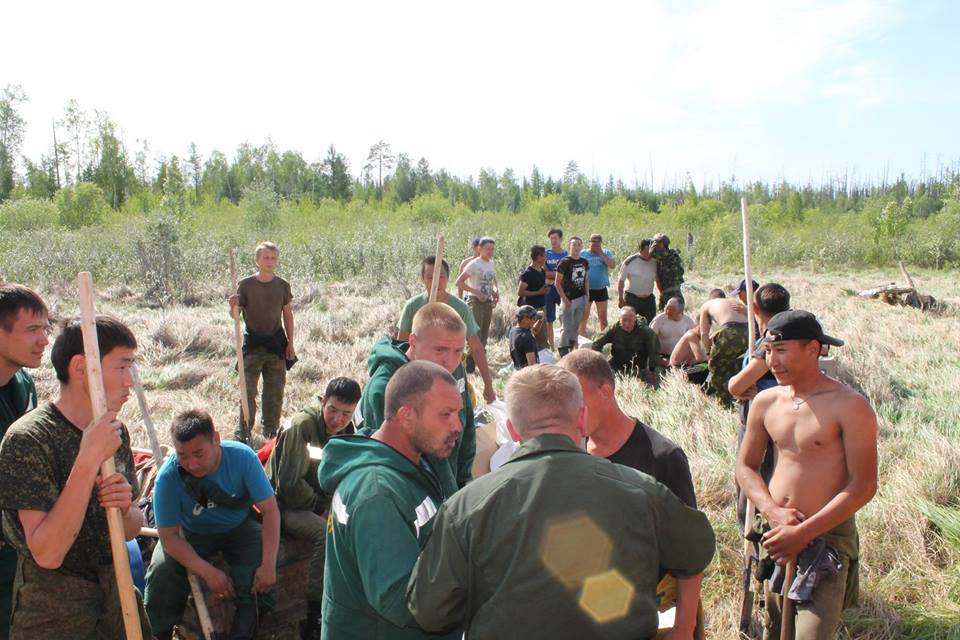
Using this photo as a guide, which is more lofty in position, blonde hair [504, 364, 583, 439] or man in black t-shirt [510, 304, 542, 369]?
blonde hair [504, 364, 583, 439]

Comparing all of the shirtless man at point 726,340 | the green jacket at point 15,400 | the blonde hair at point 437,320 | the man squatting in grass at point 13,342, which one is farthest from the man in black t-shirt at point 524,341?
the man squatting in grass at point 13,342

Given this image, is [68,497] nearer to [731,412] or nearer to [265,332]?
[265,332]

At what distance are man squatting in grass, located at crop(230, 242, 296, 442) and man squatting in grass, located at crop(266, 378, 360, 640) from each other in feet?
7.32

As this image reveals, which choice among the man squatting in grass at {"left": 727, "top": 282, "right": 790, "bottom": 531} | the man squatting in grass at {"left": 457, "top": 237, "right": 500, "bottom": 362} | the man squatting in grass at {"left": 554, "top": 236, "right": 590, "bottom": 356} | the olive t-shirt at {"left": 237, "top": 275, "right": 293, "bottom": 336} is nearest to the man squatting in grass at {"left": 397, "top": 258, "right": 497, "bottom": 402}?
the olive t-shirt at {"left": 237, "top": 275, "right": 293, "bottom": 336}

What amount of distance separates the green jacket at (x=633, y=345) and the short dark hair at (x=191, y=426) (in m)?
5.06

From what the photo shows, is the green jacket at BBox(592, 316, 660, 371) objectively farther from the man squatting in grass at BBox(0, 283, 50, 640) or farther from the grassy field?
the man squatting in grass at BBox(0, 283, 50, 640)

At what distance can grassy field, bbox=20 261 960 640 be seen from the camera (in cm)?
359

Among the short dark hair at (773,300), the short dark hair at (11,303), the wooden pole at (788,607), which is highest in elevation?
the short dark hair at (11,303)

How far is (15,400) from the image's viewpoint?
111 inches

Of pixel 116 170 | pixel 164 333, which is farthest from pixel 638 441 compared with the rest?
pixel 116 170

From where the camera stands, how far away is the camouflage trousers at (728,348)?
17.0 feet

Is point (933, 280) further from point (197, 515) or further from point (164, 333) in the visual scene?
point (197, 515)

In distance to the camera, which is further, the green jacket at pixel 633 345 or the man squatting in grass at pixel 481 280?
the man squatting in grass at pixel 481 280

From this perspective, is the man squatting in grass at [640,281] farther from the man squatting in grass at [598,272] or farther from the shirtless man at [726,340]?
the shirtless man at [726,340]
